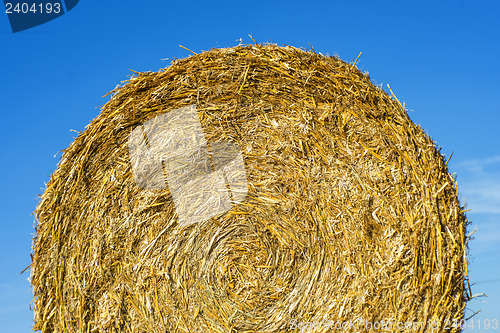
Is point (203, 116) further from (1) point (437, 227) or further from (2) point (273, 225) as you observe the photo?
(1) point (437, 227)

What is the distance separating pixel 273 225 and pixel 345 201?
471 mm

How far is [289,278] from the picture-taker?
3.09 metres

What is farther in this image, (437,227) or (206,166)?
(206,166)

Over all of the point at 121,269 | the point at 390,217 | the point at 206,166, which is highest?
the point at 206,166

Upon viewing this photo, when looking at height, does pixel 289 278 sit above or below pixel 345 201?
below

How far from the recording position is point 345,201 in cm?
302

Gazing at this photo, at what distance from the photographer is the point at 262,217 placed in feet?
10.4

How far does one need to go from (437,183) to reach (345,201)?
547 mm

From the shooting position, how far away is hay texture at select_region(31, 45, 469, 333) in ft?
9.65

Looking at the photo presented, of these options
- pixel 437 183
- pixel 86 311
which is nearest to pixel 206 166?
pixel 86 311

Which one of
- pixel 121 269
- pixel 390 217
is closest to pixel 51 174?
pixel 121 269

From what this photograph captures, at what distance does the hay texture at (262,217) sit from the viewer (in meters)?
2.94

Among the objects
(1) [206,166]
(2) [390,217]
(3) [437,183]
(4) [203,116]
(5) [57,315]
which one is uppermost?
(4) [203,116]

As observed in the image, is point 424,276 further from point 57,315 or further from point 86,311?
point 57,315
